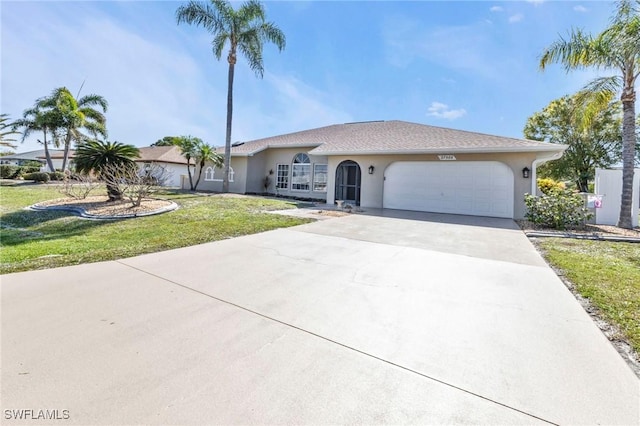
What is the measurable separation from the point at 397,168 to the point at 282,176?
26.3ft

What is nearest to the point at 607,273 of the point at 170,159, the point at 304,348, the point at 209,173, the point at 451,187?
the point at 304,348

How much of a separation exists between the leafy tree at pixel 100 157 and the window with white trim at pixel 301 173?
9288 millimetres

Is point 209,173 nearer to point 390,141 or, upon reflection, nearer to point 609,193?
point 390,141

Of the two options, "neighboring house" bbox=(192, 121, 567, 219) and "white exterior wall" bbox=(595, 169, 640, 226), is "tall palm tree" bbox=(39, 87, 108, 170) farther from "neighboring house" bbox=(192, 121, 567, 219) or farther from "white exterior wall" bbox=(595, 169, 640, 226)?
"white exterior wall" bbox=(595, 169, 640, 226)

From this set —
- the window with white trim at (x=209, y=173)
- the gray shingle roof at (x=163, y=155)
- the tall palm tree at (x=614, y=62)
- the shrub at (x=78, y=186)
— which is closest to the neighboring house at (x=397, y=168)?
the window with white trim at (x=209, y=173)

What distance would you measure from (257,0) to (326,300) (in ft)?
62.3

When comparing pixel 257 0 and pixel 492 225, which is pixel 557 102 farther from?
pixel 257 0

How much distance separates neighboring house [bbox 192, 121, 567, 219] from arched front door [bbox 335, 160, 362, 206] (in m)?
0.06

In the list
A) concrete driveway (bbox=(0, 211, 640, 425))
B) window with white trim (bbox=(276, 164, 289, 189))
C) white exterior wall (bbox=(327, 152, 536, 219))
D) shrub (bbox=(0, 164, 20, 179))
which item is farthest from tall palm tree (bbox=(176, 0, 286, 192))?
shrub (bbox=(0, 164, 20, 179))

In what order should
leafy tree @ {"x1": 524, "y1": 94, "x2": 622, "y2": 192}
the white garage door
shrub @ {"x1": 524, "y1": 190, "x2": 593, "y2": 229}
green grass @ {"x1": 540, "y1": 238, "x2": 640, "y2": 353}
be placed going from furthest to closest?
leafy tree @ {"x1": 524, "y1": 94, "x2": 622, "y2": 192} → the white garage door → shrub @ {"x1": 524, "y1": 190, "x2": 593, "y2": 229} → green grass @ {"x1": 540, "y1": 238, "x2": 640, "y2": 353}

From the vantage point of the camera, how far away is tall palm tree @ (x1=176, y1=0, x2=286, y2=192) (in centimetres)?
1633

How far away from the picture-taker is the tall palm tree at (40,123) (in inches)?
939

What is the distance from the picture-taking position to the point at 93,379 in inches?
82.7

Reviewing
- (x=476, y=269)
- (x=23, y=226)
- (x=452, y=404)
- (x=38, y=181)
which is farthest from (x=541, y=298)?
(x=38, y=181)
